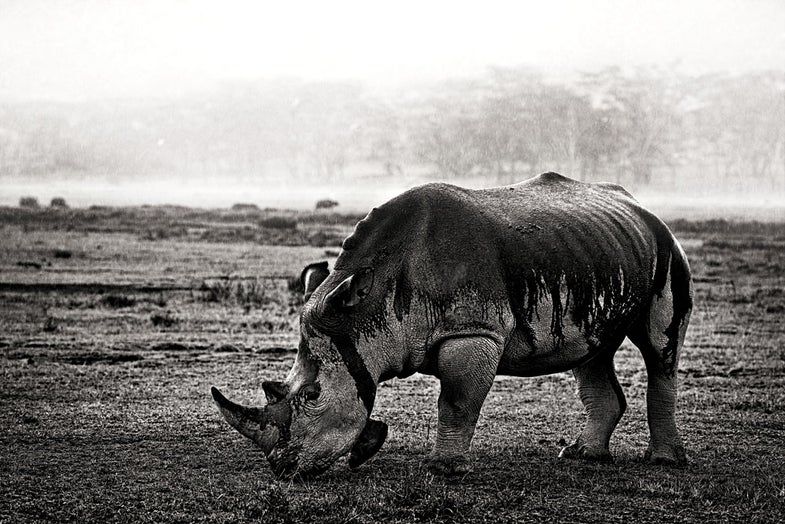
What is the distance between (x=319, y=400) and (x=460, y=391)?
104 centimetres

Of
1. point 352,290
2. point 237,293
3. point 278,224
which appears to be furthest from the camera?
point 278,224

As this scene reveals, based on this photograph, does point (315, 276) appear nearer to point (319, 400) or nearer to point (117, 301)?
point (319, 400)

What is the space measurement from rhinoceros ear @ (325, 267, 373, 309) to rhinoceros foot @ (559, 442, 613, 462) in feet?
8.34

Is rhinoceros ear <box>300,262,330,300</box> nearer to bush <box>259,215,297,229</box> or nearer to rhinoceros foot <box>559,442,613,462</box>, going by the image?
rhinoceros foot <box>559,442,613,462</box>

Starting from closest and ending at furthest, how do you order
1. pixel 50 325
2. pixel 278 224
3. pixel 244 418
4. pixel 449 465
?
pixel 244 418
pixel 449 465
pixel 50 325
pixel 278 224

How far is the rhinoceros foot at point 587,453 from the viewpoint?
764cm

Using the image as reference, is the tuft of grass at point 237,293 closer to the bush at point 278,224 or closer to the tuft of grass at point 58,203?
the bush at point 278,224

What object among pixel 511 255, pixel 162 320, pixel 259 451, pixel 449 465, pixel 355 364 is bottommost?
pixel 162 320

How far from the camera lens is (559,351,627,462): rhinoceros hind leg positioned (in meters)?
7.70

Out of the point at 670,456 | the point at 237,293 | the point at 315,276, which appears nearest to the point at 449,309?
the point at 315,276

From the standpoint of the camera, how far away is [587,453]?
766cm

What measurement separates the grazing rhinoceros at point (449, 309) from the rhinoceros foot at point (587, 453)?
59cm

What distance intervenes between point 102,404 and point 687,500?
251 inches

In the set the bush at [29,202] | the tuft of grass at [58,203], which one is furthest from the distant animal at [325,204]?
the bush at [29,202]
